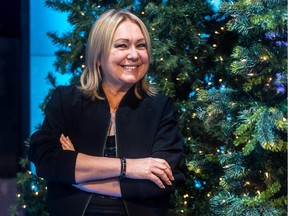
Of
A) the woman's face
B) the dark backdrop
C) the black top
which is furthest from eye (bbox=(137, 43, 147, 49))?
the dark backdrop

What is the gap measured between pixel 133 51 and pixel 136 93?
0.65ft

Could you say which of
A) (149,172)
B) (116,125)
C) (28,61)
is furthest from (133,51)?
(28,61)

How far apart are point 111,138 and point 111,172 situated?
0.61ft

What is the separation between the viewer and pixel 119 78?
85.5 inches

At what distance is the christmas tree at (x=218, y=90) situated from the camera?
197cm

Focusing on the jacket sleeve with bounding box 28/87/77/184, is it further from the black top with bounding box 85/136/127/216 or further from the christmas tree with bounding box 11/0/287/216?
the christmas tree with bounding box 11/0/287/216

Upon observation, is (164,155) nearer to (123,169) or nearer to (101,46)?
(123,169)

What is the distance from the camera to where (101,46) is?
7.13 feet

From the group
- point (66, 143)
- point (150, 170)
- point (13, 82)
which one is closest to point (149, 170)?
point (150, 170)

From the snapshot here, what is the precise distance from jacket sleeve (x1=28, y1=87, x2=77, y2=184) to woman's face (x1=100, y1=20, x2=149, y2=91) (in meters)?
0.26

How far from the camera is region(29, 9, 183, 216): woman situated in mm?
2076

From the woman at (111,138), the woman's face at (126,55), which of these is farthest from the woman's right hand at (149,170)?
the woman's face at (126,55)

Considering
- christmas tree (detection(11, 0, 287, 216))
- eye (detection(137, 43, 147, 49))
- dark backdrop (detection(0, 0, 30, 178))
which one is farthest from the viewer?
dark backdrop (detection(0, 0, 30, 178))

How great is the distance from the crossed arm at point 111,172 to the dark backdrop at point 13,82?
1.56 metres
